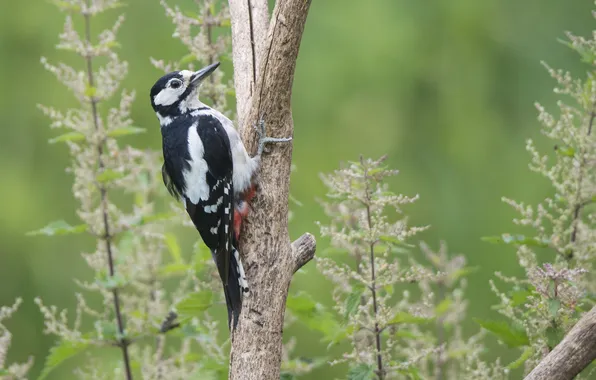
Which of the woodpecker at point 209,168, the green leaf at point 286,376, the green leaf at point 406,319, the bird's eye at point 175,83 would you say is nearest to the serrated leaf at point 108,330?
the woodpecker at point 209,168

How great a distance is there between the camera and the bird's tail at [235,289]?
2514mm

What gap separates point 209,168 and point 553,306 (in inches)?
47.4

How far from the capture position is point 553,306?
2.38 meters

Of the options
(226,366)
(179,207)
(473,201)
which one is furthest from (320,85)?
(226,366)

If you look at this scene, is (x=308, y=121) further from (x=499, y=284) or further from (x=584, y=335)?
(x=584, y=335)

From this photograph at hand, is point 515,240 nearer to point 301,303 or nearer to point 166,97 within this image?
point 301,303

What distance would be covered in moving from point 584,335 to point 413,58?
13.6 ft

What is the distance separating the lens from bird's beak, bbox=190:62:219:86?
2873 mm

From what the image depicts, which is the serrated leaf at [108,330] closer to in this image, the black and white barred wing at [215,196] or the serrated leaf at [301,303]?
the black and white barred wing at [215,196]

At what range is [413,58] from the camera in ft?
20.3

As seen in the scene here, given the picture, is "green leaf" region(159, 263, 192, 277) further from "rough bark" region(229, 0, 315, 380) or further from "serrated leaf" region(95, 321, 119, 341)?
"rough bark" region(229, 0, 315, 380)

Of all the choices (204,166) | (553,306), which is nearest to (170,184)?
(204,166)

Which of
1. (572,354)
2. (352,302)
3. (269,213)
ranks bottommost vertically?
(572,354)

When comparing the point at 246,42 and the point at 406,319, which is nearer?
the point at 406,319
